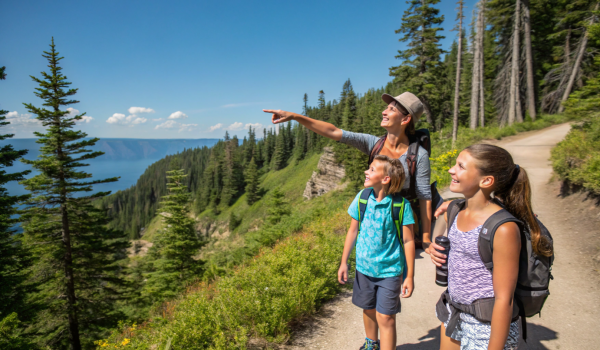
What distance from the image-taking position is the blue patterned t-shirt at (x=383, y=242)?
236cm

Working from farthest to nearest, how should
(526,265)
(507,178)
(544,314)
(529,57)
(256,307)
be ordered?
1. (529,57)
2. (544,314)
3. (256,307)
4. (507,178)
5. (526,265)

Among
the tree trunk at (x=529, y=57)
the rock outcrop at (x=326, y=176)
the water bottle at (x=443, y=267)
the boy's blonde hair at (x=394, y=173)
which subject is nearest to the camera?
the water bottle at (x=443, y=267)

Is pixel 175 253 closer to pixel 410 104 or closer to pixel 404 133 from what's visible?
pixel 404 133

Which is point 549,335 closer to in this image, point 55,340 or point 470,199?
point 470,199

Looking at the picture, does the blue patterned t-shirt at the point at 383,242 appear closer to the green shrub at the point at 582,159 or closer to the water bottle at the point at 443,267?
the water bottle at the point at 443,267

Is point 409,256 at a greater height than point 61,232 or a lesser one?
greater

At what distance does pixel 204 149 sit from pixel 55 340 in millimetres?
143330

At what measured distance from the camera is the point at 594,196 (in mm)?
6438

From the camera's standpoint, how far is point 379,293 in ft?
7.89

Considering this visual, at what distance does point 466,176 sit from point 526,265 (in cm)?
55

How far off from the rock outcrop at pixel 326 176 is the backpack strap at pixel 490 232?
44963 millimetres

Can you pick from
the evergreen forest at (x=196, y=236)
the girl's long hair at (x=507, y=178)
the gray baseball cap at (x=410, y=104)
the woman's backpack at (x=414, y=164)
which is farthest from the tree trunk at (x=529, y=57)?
the girl's long hair at (x=507, y=178)

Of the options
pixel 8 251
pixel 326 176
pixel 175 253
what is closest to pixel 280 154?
pixel 326 176

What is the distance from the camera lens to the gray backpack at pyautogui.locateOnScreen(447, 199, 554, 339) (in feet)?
4.90
